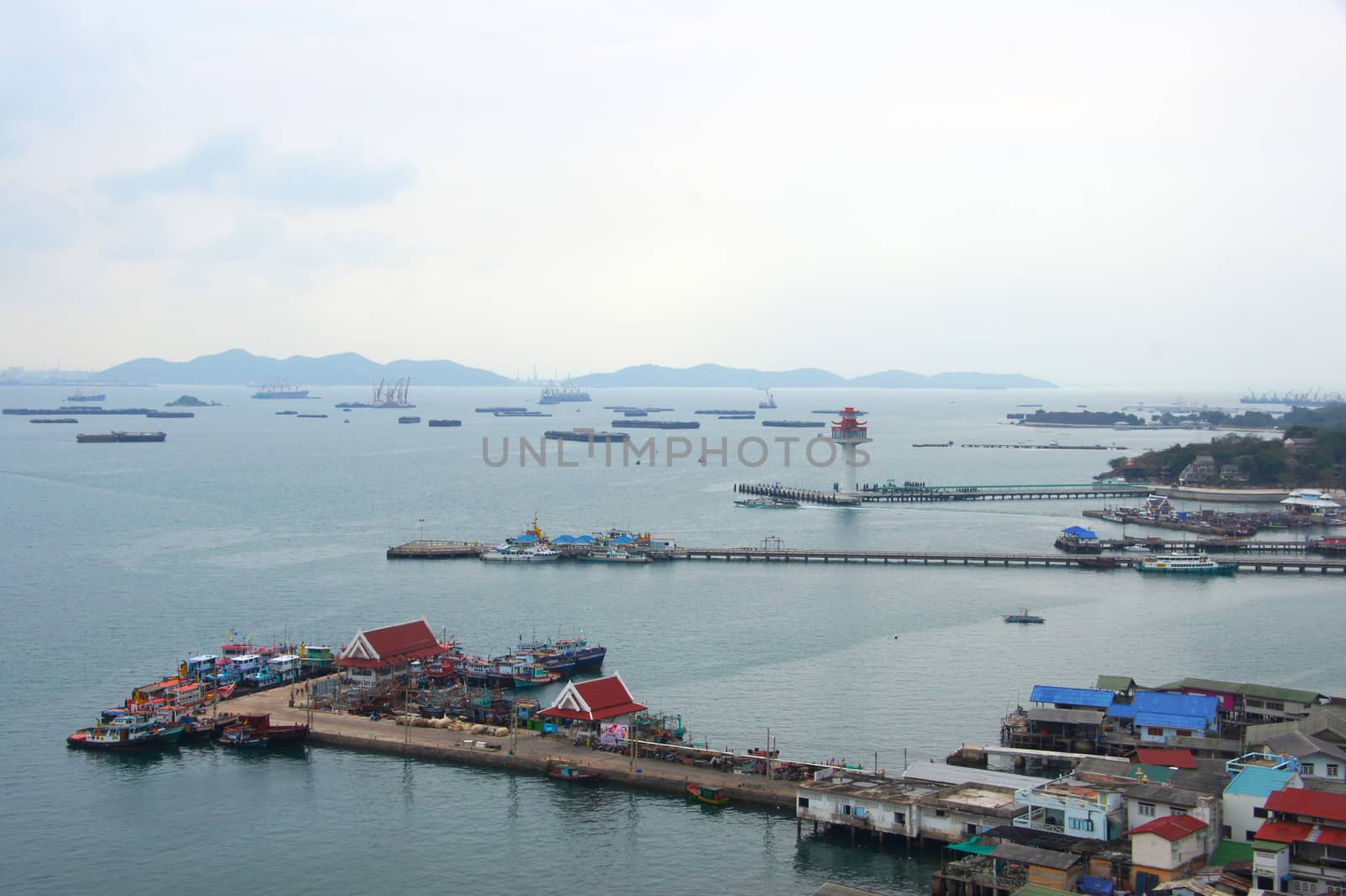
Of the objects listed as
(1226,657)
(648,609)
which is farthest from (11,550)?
(1226,657)

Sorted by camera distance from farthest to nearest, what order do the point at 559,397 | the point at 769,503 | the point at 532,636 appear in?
the point at 559,397
the point at 769,503
the point at 532,636

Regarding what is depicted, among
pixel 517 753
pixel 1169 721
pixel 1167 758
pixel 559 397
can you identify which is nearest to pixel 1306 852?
pixel 1167 758

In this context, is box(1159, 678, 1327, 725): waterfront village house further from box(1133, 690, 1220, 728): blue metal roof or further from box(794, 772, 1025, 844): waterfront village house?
box(794, 772, 1025, 844): waterfront village house

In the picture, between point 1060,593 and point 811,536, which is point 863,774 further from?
point 811,536

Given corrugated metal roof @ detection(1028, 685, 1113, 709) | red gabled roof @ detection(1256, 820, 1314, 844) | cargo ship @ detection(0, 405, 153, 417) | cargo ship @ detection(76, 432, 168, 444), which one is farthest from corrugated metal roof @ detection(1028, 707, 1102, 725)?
cargo ship @ detection(0, 405, 153, 417)

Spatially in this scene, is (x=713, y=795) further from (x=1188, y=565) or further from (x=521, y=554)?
(x=1188, y=565)

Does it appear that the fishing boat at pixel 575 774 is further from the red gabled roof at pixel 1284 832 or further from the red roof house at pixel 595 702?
the red gabled roof at pixel 1284 832
